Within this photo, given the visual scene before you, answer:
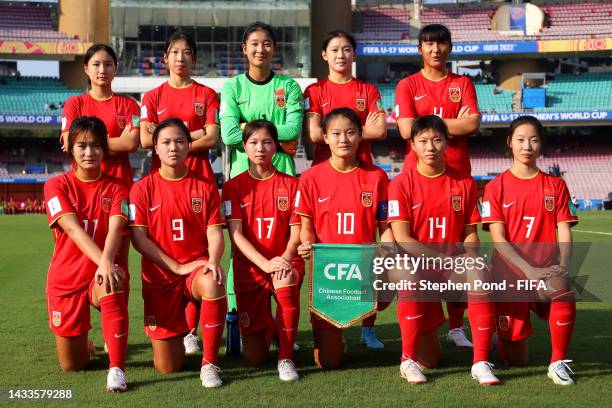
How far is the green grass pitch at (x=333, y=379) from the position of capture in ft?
13.5

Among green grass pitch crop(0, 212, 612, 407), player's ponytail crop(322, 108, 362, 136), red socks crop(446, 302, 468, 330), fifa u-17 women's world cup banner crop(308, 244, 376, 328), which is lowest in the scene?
green grass pitch crop(0, 212, 612, 407)

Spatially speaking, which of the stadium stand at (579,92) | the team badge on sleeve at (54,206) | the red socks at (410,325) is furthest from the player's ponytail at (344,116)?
the stadium stand at (579,92)

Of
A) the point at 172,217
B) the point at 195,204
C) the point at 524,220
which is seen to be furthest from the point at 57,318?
the point at 524,220

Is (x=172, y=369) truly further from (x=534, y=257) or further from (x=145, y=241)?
(x=534, y=257)

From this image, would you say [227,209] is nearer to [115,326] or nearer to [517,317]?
[115,326]

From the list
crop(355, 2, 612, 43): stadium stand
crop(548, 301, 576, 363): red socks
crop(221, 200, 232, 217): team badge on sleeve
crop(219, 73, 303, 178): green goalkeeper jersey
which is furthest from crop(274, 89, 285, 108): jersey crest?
crop(355, 2, 612, 43): stadium stand

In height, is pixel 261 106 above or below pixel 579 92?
below

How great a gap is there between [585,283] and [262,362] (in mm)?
2164

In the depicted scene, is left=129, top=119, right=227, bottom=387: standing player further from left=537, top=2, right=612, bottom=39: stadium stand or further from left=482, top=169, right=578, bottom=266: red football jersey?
left=537, top=2, right=612, bottom=39: stadium stand

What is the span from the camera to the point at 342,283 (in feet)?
14.9

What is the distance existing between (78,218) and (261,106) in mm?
1595

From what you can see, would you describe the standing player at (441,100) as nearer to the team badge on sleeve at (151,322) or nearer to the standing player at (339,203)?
the standing player at (339,203)

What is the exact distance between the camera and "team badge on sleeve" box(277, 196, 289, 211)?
5.15m

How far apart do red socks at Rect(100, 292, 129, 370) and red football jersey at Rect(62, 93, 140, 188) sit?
1.37 m
